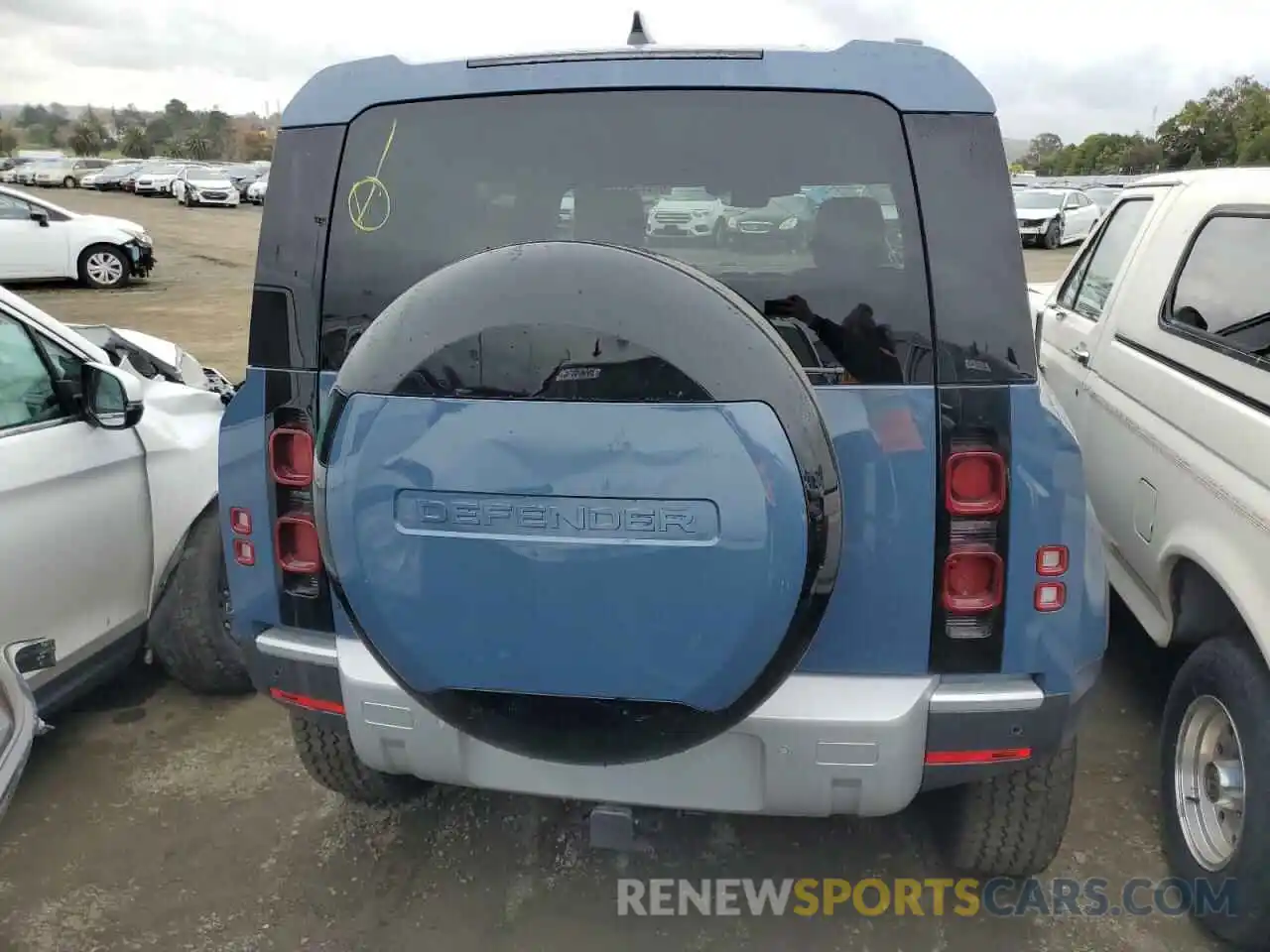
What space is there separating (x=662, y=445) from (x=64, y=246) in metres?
17.3

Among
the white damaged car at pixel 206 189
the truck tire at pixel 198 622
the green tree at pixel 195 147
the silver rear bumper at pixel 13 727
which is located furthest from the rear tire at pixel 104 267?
the green tree at pixel 195 147

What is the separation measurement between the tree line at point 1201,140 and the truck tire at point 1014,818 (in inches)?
2137

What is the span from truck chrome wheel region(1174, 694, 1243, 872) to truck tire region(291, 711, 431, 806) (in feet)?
7.20

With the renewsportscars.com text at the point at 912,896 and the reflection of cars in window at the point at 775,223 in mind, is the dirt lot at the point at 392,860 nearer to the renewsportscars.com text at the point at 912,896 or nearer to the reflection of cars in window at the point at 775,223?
the renewsportscars.com text at the point at 912,896

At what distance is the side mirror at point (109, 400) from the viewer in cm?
332

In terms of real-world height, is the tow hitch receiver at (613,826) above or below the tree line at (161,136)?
below

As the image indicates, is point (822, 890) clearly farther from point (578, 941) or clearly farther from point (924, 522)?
point (924, 522)

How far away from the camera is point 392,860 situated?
9.29ft

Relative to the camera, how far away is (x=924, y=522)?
80.4 inches

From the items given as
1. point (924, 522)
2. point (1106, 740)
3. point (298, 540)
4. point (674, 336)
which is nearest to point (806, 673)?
point (924, 522)

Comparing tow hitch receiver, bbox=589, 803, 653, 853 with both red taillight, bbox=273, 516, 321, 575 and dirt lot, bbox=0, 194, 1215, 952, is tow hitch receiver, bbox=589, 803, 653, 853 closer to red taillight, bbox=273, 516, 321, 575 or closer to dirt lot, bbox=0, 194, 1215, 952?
dirt lot, bbox=0, 194, 1215, 952

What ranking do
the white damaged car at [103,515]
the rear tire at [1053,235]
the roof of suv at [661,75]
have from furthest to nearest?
the rear tire at [1053,235]
the white damaged car at [103,515]
the roof of suv at [661,75]

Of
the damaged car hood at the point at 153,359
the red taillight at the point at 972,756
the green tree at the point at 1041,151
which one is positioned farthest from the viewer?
the green tree at the point at 1041,151

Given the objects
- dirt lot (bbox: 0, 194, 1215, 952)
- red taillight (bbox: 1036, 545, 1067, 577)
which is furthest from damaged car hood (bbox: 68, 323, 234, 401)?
red taillight (bbox: 1036, 545, 1067, 577)
